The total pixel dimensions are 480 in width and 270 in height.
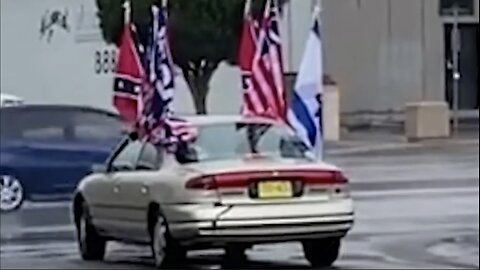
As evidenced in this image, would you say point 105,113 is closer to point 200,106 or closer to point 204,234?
point 204,234

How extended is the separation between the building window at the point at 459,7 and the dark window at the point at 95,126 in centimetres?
2355

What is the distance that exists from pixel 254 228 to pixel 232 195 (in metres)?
0.33

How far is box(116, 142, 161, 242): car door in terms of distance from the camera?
48.8 feet

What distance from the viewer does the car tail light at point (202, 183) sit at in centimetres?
1392

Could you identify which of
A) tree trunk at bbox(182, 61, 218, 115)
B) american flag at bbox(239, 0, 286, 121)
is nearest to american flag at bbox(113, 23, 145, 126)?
american flag at bbox(239, 0, 286, 121)

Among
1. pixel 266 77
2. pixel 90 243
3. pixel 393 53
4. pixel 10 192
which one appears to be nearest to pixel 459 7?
pixel 393 53

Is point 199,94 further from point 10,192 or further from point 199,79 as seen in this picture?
point 10,192

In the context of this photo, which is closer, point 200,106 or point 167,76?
point 167,76

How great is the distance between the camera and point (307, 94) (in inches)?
677

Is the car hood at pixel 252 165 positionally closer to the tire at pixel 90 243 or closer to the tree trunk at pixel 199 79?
the tire at pixel 90 243

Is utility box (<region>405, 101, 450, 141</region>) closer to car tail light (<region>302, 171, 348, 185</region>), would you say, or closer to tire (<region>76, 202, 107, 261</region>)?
tire (<region>76, 202, 107, 261</region>)

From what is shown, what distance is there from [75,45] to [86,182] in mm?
30573

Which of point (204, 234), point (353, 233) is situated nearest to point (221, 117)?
point (204, 234)

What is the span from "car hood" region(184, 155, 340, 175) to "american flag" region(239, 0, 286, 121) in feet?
10.7
